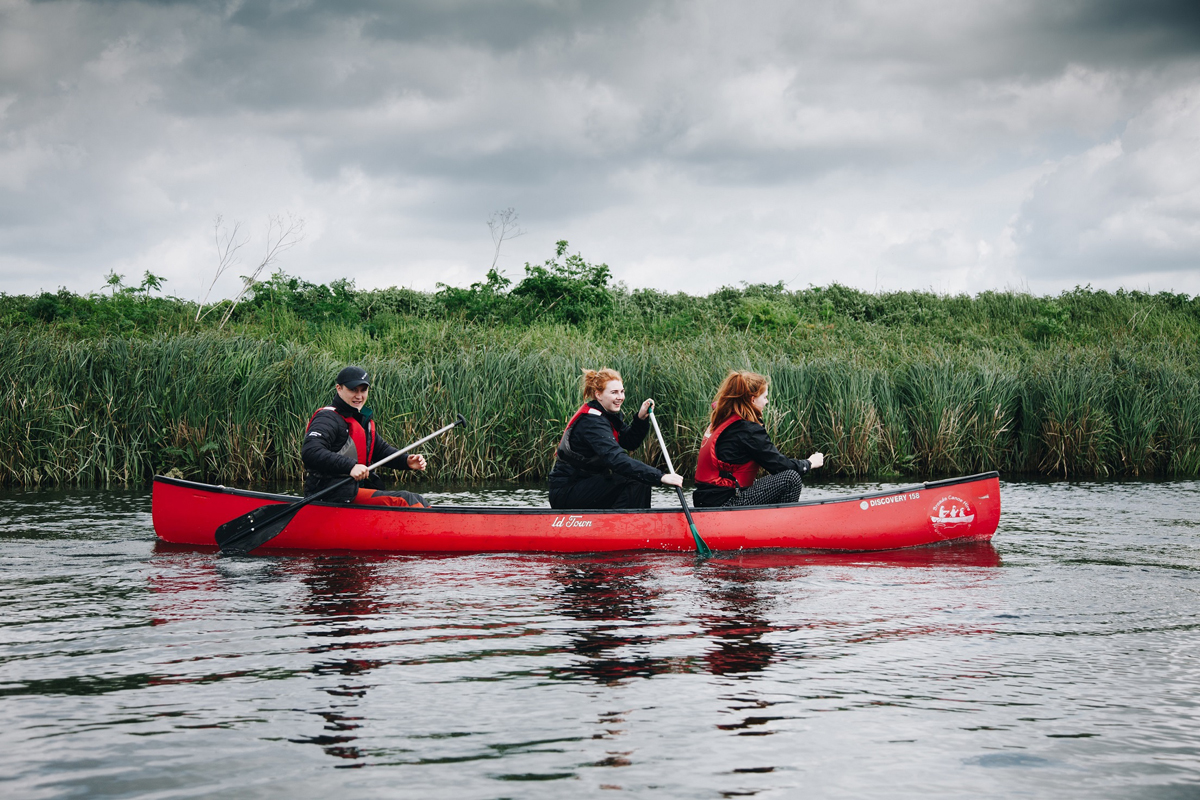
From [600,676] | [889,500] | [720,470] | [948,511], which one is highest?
[720,470]

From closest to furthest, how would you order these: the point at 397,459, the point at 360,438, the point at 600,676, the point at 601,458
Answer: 1. the point at 600,676
2. the point at 601,458
3. the point at 360,438
4. the point at 397,459

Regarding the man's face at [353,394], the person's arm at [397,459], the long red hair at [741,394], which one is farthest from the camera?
the person's arm at [397,459]

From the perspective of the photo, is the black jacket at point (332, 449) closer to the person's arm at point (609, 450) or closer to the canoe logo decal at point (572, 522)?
the canoe logo decal at point (572, 522)

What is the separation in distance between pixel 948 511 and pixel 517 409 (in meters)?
6.40

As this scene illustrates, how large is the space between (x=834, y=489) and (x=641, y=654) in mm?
7279

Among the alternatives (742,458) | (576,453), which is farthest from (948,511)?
(576,453)

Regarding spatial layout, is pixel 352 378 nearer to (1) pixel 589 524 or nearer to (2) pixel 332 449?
(2) pixel 332 449

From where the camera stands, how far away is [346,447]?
7805 mm

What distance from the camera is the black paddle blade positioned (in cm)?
762

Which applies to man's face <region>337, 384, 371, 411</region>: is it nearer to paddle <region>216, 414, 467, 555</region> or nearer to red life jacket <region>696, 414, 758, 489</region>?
paddle <region>216, 414, 467, 555</region>

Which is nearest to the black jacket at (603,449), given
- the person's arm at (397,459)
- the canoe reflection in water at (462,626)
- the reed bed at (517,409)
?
the canoe reflection in water at (462,626)

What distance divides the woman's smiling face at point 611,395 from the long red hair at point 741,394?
0.71 metres

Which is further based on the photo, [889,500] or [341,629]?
[889,500]

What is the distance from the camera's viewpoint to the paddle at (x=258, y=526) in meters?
7.61
